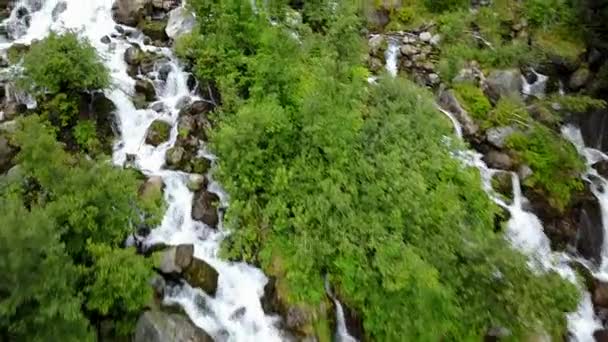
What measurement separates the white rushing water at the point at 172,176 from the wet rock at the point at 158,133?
121 mm

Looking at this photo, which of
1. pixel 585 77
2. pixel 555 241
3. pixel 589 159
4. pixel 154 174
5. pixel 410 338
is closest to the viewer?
pixel 410 338

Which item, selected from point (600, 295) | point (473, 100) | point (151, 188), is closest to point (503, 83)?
point (473, 100)

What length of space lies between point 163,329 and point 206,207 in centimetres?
291

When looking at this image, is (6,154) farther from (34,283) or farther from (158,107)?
(34,283)

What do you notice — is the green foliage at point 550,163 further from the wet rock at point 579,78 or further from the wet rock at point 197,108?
the wet rock at point 197,108

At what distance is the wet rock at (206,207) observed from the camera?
9453 millimetres

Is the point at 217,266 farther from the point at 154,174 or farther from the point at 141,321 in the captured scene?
the point at 154,174

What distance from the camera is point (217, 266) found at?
896 cm

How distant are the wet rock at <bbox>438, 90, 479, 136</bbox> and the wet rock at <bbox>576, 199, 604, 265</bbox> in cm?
336

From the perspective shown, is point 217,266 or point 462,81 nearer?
point 217,266

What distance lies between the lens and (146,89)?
1147cm

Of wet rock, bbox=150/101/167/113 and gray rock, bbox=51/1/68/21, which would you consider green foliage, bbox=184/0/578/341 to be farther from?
gray rock, bbox=51/1/68/21

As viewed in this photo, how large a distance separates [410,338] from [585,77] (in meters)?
10.3

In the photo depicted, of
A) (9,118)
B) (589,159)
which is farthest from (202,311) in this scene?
(589,159)
